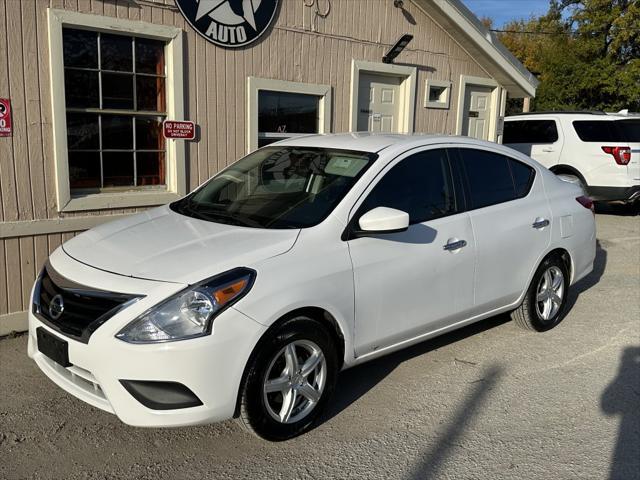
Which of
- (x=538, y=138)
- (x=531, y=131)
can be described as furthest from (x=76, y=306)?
(x=531, y=131)

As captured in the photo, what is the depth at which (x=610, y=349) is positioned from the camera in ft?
16.3

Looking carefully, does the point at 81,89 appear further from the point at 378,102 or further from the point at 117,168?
the point at 378,102

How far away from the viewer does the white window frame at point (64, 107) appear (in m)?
5.11

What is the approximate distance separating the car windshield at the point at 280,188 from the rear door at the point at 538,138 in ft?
29.4

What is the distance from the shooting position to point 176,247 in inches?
134

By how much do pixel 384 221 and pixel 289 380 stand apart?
1.05m

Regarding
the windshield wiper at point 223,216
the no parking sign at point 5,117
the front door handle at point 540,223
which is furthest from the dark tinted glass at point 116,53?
the front door handle at point 540,223

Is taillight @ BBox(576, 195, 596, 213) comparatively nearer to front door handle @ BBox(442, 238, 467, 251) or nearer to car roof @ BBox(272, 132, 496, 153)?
car roof @ BBox(272, 132, 496, 153)

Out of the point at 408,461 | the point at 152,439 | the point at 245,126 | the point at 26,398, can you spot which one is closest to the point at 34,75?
the point at 245,126

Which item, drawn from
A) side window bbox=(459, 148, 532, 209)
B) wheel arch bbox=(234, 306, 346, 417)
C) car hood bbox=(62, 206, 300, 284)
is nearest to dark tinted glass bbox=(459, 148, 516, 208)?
side window bbox=(459, 148, 532, 209)

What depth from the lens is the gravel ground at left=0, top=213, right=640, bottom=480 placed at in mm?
3209

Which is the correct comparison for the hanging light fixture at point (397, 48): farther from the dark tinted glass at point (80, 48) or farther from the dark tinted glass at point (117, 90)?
the dark tinted glass at point (80, 48)

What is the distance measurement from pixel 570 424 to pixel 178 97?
4.46 meters

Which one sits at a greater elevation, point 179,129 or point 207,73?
point 207,73
